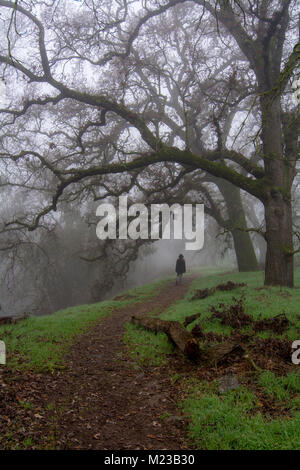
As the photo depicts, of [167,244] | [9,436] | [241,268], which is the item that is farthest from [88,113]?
[167,244]

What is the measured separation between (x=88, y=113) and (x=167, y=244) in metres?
37.4

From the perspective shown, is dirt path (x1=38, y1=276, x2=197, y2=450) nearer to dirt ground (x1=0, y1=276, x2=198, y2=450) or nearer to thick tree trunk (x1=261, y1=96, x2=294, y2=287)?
dirt ground (x1=0, y1=276, x2=198, y2=450)

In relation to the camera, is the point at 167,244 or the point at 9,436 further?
the point at 167,244

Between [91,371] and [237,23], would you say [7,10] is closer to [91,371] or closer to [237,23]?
[237,23]

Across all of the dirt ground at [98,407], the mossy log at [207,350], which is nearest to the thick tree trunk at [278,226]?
the mossy log at [207,350]

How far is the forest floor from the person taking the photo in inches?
145

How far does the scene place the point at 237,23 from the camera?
38.4ft

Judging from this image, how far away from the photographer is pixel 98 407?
15.0 feet

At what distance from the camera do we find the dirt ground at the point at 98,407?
3760 millimetres

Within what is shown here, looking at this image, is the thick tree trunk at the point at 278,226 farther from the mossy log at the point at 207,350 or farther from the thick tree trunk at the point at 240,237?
the thick tree trunk at the point at 240,237

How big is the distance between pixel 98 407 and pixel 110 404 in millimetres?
186

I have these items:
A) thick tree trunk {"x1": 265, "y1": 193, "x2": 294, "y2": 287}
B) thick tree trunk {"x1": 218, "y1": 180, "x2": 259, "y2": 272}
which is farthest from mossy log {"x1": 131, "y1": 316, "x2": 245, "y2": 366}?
thick tree trunk {"x1": 218, "y1": 180, "x2": 259, "y2": 272}

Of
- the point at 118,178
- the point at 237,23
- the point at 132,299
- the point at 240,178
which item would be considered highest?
the point at 237,23
